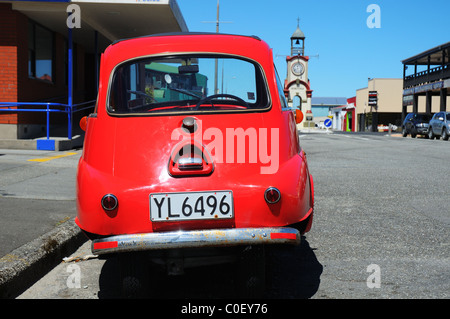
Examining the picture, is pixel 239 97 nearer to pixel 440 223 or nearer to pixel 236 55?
pixel 236 55

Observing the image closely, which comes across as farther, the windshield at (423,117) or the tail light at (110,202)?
the windshield at (423,117)

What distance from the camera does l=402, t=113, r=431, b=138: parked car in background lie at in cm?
3309

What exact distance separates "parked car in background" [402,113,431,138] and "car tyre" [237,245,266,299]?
1265 inches

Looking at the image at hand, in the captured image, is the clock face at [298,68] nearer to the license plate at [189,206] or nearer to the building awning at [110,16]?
the building awning at [110,16]

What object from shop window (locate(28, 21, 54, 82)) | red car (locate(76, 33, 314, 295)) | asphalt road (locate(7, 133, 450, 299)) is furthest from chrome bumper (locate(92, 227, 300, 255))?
shop window (locate(28, 21, 54, 82))

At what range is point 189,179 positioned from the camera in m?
3.11

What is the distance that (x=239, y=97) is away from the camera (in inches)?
158

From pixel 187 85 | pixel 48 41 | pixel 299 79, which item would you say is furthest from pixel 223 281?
pixel 299 79

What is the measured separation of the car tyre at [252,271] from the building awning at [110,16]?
12971 mm

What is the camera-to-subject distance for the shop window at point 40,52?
16.2 metres

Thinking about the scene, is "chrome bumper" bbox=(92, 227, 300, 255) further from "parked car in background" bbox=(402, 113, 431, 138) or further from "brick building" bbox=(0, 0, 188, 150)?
"parked car in background" bbox=(402, 113, 431, 138)

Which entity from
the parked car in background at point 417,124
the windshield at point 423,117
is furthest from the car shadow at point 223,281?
the windshield at point 423,117

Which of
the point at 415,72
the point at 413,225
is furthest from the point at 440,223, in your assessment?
the point at 415,72
